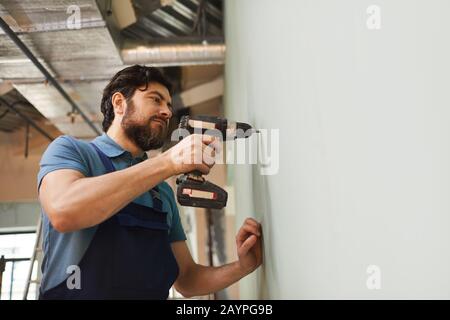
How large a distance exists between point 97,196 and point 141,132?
363 mm

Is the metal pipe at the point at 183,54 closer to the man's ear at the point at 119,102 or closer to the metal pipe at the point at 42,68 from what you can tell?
the metal pipe at the point at 42,68

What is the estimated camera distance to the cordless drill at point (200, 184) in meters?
0.96

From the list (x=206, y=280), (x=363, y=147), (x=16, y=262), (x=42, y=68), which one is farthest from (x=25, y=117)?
(x=363, y=147)

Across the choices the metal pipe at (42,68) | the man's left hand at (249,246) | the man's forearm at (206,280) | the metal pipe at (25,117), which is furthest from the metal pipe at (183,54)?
the man's left hand at (249,246)

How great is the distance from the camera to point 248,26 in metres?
1.38

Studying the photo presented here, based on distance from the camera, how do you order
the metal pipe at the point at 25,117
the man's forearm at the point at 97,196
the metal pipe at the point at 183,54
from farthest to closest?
the metal pipe at the point at 183,54, the metal pipe at the point at 25,117, the man's forearm at the point at 97,196

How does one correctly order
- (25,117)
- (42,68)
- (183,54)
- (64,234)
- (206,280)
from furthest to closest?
1. (183,54)
2. (42,68)
3. (25,117)
4. (206,280)
5. (64,234)

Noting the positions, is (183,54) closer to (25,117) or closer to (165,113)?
(25,117)

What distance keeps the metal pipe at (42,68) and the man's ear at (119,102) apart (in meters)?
1.11

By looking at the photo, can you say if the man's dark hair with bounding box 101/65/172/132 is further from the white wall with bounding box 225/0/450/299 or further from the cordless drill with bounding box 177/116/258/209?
the white wall with bounding box 225/0/450/299

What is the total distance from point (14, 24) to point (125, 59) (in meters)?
→ 0.78

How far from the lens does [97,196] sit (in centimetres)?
81

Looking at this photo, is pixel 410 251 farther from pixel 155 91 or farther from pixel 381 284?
pixel 155 91
